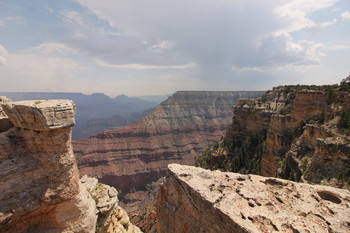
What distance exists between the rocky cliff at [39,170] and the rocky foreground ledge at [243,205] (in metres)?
6.91

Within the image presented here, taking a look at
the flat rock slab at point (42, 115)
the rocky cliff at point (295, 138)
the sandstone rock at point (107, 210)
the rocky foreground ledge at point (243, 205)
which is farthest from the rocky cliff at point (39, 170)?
the rocky cliff at point (295, 138)

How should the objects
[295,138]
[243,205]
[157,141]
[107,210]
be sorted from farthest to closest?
[157,141], [295,138], [107,210], [243,205]

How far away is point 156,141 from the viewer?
105125 mm

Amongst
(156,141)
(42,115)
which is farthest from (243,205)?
(156,141)

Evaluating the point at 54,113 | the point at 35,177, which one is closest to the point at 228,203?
the point at 54,113

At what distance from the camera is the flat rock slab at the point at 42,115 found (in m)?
11.2

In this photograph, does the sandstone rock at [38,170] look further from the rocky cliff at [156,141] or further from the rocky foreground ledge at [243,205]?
the rocky cliff at [156,141]

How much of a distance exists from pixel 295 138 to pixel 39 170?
28.8 metres

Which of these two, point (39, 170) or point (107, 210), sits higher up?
point (39, 170)

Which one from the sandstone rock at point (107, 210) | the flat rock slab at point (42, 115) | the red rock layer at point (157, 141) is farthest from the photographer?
the red rock layer at point (157, 141)

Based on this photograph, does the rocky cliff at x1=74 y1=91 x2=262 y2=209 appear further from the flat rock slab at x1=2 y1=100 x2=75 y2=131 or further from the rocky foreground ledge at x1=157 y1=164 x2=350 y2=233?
the rocky foreground ledge at x1=157 y1=164 x2=350 y2=233

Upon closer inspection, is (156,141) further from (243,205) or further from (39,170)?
(243,205)

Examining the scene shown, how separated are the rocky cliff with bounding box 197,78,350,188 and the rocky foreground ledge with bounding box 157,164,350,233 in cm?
852

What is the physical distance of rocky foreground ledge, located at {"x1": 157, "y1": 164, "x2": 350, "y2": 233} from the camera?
6812 millimetres
